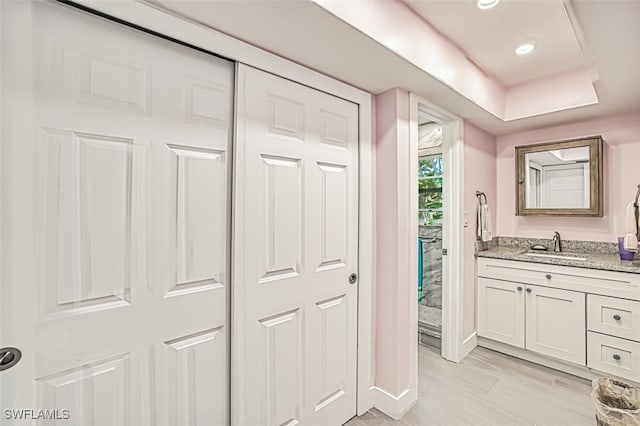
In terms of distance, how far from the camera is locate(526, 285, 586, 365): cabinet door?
220 centimetres

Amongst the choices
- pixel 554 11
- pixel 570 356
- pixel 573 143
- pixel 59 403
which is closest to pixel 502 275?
pixel 570 356

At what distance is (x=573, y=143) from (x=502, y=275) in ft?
4.38

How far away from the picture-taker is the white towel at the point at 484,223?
268 centimetres

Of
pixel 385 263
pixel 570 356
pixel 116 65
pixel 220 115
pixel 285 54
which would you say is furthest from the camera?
pixel 570 356

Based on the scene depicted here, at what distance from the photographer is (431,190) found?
3348 millimetres

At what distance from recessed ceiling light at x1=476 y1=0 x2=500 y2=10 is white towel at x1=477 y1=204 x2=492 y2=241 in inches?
66.9

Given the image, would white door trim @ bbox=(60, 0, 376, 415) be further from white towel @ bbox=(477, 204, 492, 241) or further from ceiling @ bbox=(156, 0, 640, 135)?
white towel @ bbox=(477, 204, 492, 241)

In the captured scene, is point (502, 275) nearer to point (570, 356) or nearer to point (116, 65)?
point (570, 356)

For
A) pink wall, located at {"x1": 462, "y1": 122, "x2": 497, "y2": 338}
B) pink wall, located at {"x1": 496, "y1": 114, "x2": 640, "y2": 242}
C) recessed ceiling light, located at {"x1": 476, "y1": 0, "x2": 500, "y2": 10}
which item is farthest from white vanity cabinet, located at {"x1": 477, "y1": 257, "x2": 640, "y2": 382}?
recessed ceiling light, located at {"x1": 476, "y1": 0, "x2": 500, "y2": 10}

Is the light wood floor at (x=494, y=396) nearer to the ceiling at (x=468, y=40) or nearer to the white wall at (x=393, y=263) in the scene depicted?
the white wall at (x=393, y=263)

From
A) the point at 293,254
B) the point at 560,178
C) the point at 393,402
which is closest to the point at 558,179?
the point at 560,178

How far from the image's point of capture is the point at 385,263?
6.19 ft

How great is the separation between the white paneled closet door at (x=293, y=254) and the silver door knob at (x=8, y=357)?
70cm

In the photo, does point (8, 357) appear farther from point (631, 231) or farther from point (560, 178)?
point (560, 178)
